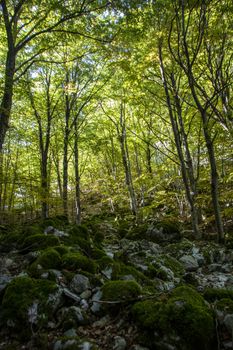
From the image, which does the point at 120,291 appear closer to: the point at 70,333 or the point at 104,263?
the point at 70,333

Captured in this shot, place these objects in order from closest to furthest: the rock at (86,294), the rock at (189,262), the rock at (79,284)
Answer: the rock at (86,294) → the rock at (79,284) → the rock at (189,262)

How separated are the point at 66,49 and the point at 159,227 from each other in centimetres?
1083

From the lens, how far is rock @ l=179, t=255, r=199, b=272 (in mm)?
6750

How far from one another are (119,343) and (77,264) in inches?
79.6

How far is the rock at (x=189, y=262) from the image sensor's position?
675cm

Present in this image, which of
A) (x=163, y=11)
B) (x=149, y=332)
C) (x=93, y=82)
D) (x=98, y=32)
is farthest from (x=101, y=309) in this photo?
(x=93, y=82)

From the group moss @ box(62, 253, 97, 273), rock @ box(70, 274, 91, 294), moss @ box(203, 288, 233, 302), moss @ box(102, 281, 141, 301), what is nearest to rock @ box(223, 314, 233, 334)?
moss @ box(203, 288, 233, 302)

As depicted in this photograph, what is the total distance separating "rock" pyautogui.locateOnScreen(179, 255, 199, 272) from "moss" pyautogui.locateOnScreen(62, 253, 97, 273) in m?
3.10

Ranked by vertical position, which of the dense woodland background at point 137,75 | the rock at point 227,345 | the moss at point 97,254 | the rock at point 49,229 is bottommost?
the rock at point 227,345

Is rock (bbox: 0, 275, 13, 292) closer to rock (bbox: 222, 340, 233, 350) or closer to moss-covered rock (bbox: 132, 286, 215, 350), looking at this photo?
moss-covered rock (bbox: 132, 286, 215, 350)

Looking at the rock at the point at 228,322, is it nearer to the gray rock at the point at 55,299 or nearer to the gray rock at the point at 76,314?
the gray rock at the point at 76,314

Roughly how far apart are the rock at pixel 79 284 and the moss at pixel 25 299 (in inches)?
16.8

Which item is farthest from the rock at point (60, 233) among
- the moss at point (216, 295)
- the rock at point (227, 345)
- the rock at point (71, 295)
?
the rock at point (227, 345)

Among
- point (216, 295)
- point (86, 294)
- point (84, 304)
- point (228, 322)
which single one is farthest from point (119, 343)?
point (216, 295)
